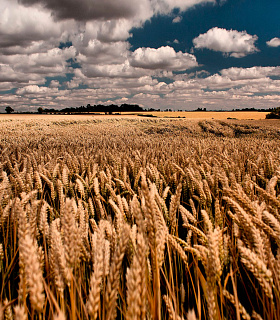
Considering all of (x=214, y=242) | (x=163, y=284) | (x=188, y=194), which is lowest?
(x=163, y=284)

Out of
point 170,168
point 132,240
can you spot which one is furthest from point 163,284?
point 170,168

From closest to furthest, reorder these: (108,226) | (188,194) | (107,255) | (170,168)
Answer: (107,255) < (108,226) < (188,194) < (170,168)

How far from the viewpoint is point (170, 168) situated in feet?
8.85

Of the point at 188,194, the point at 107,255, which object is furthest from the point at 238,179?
the point at 107,255

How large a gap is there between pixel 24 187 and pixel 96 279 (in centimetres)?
165

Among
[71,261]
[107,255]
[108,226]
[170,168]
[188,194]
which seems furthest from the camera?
[170,168]

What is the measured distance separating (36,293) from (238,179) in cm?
216

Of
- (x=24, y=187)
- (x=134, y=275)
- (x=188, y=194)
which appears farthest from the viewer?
(x=188, y=194)

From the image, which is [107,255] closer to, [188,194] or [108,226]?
[108,226]

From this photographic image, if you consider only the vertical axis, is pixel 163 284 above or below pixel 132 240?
below

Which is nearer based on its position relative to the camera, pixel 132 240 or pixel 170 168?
pixel 132 240

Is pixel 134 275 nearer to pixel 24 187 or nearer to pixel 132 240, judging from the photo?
pixel 132 240

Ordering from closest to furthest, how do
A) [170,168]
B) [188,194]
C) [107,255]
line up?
[107,255] < [188,194] < [170,168]

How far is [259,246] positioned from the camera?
2.72ft
